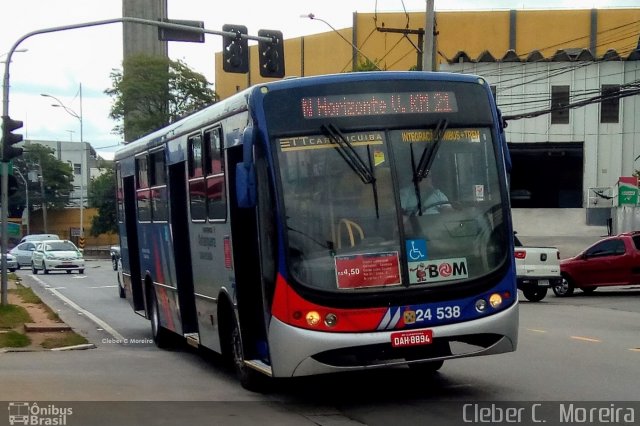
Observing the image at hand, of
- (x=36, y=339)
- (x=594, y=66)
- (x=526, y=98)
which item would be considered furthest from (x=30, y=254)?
(x=36, y=339)

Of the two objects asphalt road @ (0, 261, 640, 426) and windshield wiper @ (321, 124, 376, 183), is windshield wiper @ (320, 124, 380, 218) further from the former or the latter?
asphalt road @ (0, 261, 640, 426)

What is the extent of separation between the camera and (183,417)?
962 centimetres

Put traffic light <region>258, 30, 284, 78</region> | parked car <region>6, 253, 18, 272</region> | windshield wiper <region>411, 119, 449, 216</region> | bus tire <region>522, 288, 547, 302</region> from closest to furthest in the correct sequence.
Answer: windshield wiper <region>411, 119, 449, 216</region> → traffic light <region>258, 30, 284, 78</region> → bus tire <region>522, 288, 547, 302</region> → parked car <region>6, 253, 18, 272</region>

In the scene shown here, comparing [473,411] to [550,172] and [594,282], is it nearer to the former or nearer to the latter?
[594,282]

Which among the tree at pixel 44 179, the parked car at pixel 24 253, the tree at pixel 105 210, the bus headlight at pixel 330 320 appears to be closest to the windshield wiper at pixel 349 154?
the bus headlight at pixel 330 320

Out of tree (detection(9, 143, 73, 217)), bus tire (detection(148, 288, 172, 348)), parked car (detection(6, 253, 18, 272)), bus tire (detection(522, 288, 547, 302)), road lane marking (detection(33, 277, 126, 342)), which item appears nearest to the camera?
bus tire (detection(148, 288, 172, 348))

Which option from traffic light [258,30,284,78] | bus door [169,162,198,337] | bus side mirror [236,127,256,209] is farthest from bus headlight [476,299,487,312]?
traffic light [258,30,284,78]

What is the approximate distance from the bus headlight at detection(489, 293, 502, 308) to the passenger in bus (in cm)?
97

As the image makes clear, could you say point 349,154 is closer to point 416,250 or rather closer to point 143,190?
point 416,250

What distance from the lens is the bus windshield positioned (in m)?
9.45

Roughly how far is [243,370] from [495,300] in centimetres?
296

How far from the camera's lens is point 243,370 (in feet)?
36.7

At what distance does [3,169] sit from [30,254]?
3272cm

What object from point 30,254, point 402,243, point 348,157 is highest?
point 348,157
